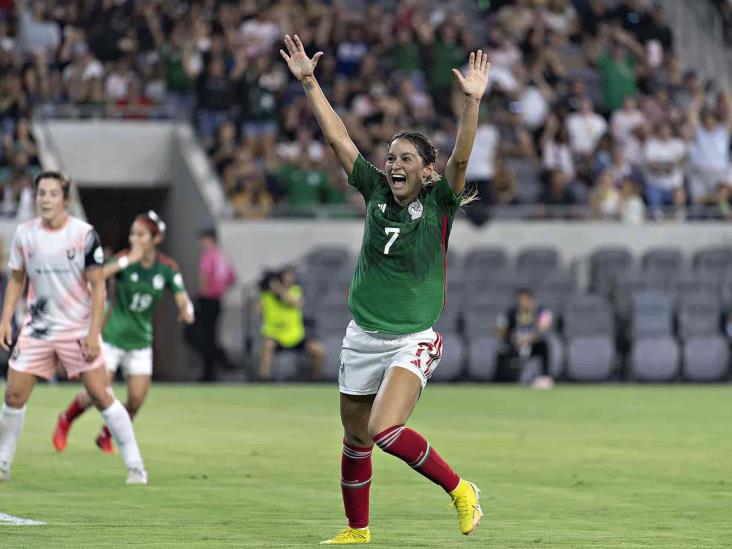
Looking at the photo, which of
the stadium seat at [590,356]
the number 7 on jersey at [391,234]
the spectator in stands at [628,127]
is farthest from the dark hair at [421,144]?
the spectator in stands at [628,127]

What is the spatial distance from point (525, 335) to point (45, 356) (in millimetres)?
13943

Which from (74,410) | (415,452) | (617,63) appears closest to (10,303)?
(74,410)

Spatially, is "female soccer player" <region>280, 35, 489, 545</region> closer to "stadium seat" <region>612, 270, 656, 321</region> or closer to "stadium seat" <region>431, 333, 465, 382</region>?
"stadium seat" <region>431, 333, 465, 382</region>

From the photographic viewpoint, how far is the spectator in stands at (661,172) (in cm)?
2731

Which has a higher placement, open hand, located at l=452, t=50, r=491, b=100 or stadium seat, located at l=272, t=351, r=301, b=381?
open hand, located at l=452, t=50, r=491, b=100

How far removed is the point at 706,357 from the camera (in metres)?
25.2

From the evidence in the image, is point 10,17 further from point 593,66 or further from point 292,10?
point 593,66

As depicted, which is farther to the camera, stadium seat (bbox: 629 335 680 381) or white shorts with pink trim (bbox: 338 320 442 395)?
stadium seat (bbox: 629 335 680 381)

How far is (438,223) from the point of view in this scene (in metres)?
8.55

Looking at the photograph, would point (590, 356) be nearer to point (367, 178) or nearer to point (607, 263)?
point (607, 263)

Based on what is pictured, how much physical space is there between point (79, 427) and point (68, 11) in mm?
12780

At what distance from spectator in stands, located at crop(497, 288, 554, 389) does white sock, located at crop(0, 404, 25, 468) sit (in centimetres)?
1369

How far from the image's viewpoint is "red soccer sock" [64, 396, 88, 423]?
13.8m

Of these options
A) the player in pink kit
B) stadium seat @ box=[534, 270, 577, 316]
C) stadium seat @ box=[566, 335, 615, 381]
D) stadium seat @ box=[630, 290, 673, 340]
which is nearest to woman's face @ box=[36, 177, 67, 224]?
the player in pink kit
